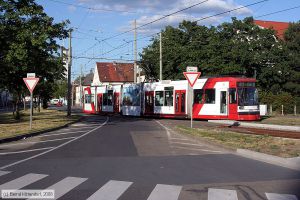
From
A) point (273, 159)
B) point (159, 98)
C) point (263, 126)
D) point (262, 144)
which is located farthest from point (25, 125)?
point (273, 159)

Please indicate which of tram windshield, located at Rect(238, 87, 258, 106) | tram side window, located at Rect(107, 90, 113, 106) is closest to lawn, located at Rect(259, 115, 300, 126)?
tram windshield, located at Rect(238, 87, 258, 106)

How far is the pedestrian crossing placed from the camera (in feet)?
28.1


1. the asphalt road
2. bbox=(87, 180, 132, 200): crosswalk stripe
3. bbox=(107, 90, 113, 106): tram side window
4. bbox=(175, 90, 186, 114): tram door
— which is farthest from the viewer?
bbox=(107, 90, 113, 106): tram side window

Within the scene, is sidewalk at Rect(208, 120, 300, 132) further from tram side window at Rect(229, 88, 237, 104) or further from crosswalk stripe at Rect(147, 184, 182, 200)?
crosswalk stripe at Rect(147, 184, 182, 200)

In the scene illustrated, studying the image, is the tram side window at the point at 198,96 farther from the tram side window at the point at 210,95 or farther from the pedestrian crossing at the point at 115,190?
the pedestrian crossing at the point at 115,190

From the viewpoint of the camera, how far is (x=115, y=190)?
→ 361 inches

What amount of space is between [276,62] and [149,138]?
44.8 metres

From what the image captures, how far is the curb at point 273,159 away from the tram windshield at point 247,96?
704 inches

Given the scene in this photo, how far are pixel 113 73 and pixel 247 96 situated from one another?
90.3m

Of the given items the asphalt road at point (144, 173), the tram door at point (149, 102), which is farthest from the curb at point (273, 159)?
the tram door at point (149, 102)

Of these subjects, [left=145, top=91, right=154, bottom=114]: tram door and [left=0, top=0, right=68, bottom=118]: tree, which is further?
[left=145, top=91, right=154, bottom=114]: tram door

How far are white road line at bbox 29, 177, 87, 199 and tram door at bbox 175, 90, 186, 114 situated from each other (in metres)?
28.4

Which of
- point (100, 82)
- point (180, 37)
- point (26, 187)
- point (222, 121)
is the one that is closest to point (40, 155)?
point (26, 187)

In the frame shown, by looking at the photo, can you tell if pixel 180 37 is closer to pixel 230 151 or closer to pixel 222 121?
pixel 222 121
